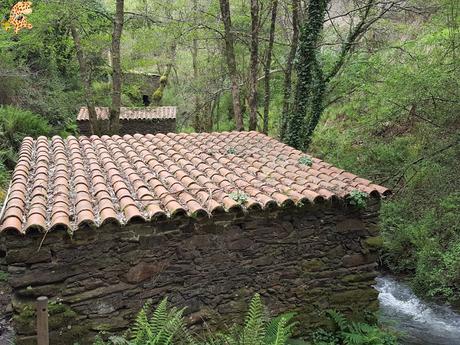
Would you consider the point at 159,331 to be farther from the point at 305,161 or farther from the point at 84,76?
the point at 84,76

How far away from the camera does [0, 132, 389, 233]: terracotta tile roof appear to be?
4.61 meters

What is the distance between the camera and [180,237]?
5.04 meters

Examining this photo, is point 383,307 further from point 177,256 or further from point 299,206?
point 177,256

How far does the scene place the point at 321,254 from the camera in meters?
5.86

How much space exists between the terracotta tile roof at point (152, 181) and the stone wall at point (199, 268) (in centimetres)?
25

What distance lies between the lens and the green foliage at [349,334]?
568 cm

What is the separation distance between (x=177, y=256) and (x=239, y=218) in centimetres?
89

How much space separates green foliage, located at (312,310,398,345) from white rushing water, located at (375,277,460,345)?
4.09ft

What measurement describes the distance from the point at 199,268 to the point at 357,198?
2.26 m

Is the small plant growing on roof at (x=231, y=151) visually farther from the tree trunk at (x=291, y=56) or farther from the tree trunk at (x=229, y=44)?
the tree trunk at (x=229, y=44)

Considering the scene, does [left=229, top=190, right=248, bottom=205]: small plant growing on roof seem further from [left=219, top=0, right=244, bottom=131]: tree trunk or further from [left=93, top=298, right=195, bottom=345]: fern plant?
[left=219, top=0, right=244, bottom=131]: tree trunk

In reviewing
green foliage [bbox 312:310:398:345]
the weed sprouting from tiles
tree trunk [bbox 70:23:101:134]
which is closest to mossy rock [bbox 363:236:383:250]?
green foliage [bbox 312:310:398:345]

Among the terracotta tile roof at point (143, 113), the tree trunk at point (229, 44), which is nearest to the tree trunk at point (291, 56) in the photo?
the tree trunk at point (229, 44)

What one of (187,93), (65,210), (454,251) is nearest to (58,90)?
(187,93)
